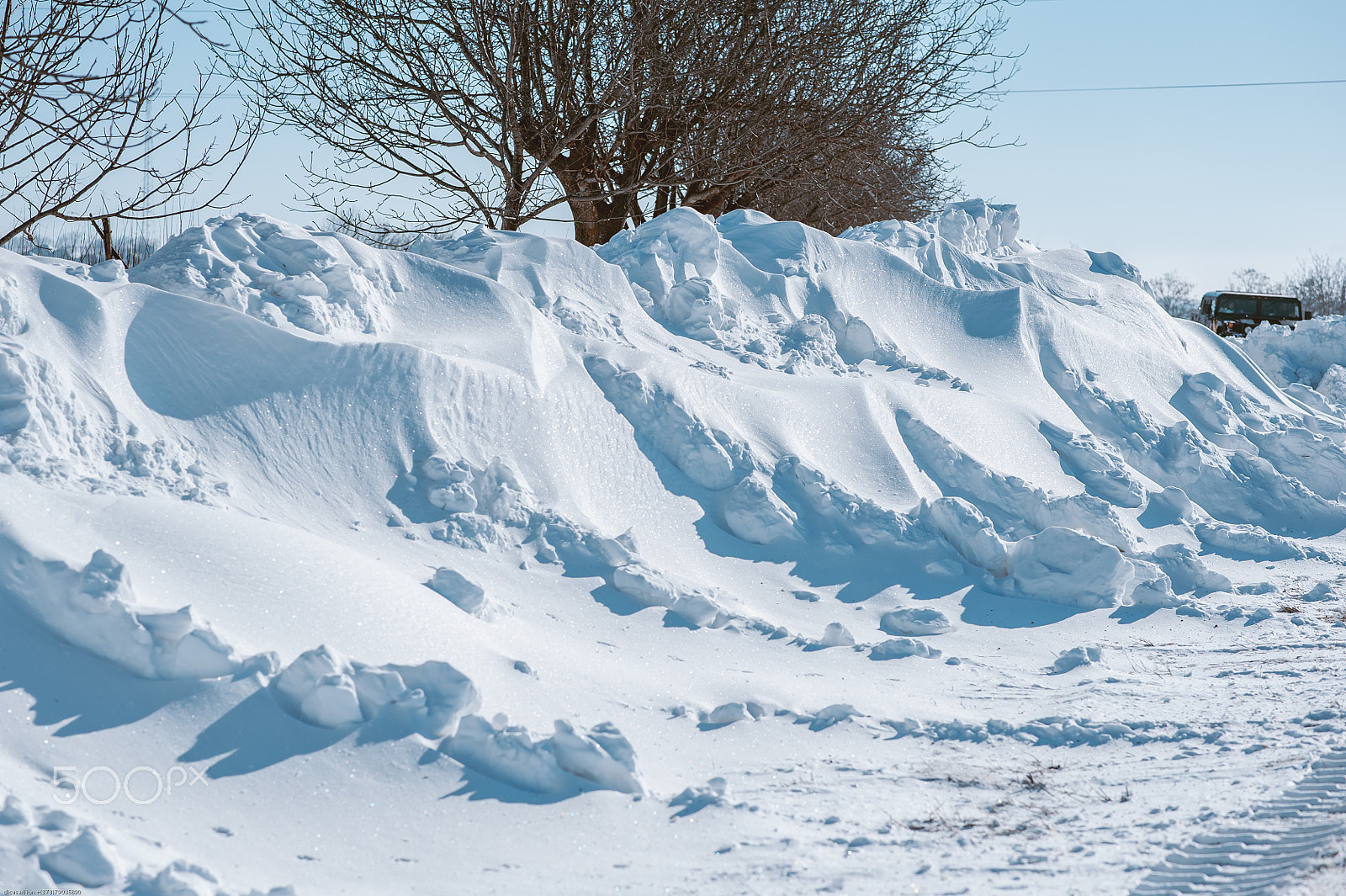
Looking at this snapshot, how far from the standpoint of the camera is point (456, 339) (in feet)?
15.8

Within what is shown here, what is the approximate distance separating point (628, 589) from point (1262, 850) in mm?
2237

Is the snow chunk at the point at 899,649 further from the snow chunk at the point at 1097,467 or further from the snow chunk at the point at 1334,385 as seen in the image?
the snow chunk at the point at 1334,385

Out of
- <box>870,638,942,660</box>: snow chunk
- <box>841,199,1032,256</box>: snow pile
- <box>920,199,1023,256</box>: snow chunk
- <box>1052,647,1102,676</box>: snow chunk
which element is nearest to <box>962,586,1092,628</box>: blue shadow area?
<box>1052,647,1102,676</box>: snow chunk

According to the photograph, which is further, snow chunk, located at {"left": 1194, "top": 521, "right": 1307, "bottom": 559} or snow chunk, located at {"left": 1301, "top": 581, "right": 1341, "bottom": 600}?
snow chunk, located at {"left": 1194, "top": 521, "right": 1307, "bottom": 559}

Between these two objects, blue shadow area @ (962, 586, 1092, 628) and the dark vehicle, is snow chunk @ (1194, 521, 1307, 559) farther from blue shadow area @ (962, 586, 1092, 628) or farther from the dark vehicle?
the dark vehicle

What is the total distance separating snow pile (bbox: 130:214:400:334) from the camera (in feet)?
14.2

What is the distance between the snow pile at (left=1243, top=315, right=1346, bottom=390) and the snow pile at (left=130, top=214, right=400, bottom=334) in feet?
31.6

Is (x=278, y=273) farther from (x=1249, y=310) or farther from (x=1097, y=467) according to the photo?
(x=1249, y=310)

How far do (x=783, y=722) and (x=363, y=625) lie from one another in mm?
1327

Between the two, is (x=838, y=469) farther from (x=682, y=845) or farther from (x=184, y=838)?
(x=184, y=838)

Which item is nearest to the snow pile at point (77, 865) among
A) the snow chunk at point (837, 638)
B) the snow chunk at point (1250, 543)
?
the snow chunk at point (837, 638)

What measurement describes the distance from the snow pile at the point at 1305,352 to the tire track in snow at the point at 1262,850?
9.27 meters

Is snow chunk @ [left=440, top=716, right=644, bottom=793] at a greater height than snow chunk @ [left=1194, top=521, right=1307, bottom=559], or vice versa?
snow chunk @ [left=1194, top=521, right=1307, bottom=559]

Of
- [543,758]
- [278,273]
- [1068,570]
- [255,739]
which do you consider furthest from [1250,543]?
[278,273]
